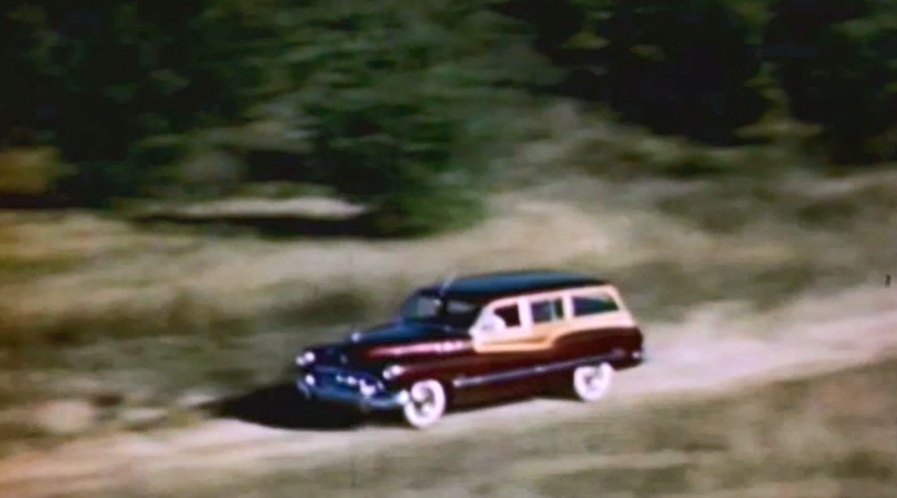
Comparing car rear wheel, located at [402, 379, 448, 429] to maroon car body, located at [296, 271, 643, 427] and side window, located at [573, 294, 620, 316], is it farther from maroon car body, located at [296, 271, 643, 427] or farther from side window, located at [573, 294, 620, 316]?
side window, located at [573, 294, 620, 316]

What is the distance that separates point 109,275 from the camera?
6.89 feet

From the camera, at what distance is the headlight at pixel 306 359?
6.89 ft

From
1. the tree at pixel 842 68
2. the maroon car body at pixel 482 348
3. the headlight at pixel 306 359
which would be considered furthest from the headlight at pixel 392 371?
the tree at pixel 842 68

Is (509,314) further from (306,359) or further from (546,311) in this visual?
(306,359)

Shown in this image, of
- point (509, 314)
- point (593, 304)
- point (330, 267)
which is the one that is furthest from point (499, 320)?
point (330, 267)

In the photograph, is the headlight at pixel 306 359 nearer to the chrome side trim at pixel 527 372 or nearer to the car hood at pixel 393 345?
the car hood at pixel 393 345

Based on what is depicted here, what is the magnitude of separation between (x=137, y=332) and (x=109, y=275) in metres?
0.09

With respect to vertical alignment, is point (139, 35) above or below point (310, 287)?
above

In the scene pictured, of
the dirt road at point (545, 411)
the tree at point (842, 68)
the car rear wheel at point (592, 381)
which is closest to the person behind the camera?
the dirt road at point (545, 411)

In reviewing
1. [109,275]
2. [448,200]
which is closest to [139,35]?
[109,275]

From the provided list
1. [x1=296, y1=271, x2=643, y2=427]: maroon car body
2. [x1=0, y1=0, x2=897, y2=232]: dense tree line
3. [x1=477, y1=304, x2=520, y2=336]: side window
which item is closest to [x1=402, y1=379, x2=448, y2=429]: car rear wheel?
[x1=296, y1=271, x2=643, y2=427]: maroon car body

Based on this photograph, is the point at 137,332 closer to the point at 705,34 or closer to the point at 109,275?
the point at 109,275

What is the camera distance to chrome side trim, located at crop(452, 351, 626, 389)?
2.13m

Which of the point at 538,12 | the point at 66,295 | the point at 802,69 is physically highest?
the point at 538,12
